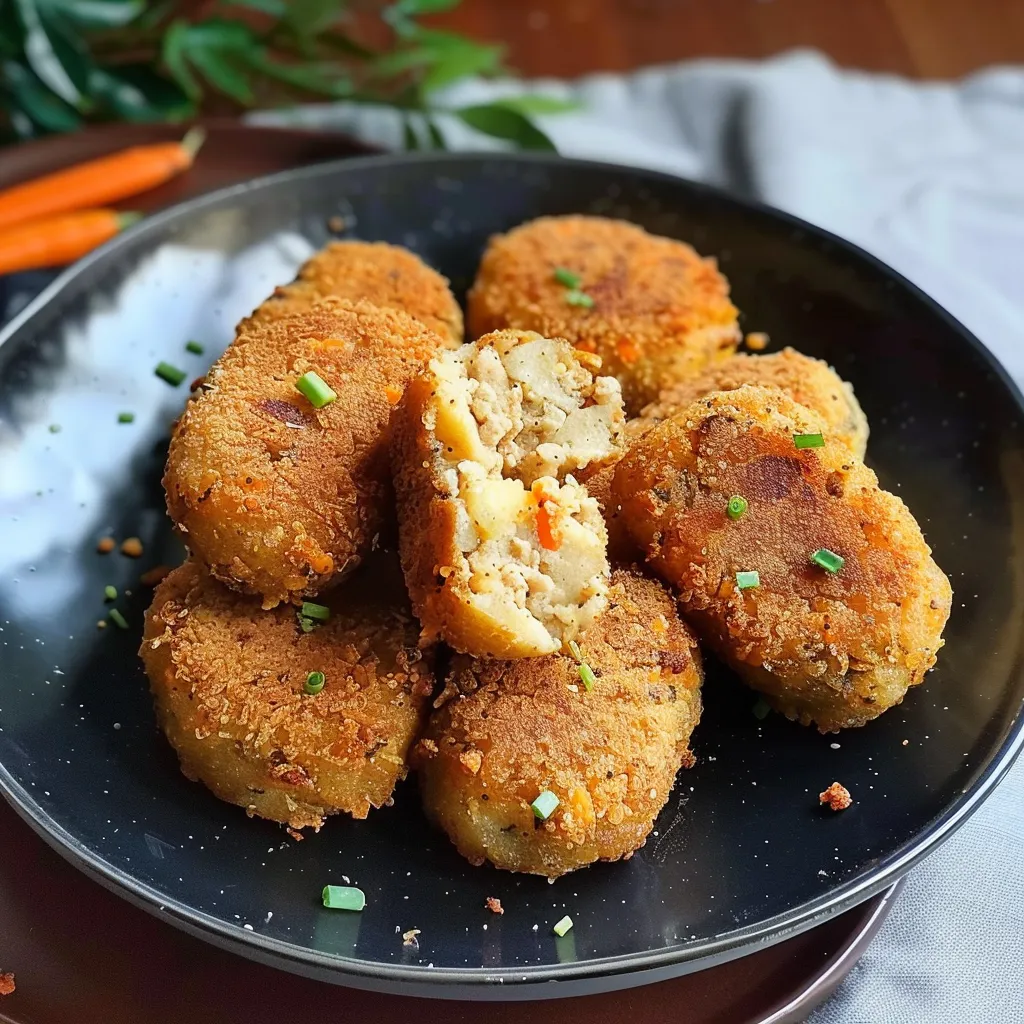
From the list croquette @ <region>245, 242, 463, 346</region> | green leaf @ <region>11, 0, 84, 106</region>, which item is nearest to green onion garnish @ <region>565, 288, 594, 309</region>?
croquette @ <region>245, 242, 463, 346</region>

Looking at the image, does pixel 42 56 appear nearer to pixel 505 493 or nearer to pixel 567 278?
pixel 567 278

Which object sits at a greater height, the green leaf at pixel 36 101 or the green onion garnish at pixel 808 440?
the green leaf at pixel 36 101

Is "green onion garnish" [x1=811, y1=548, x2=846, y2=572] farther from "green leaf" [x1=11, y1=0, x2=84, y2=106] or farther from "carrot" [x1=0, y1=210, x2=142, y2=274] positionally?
"green leaf" [x1=11, y1=0, x2=84, y2=106]

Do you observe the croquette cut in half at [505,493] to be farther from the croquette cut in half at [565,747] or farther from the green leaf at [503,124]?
the green leaf at [503,124]

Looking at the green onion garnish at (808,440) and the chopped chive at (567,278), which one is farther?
the chopped chive at (567,278)

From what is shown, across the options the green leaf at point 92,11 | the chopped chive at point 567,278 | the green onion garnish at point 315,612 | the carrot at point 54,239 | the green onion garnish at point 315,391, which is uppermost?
the green leaf at point 92,11

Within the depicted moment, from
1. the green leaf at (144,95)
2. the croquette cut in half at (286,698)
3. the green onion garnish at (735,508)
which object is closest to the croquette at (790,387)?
the green onion garnish at (735,508)
